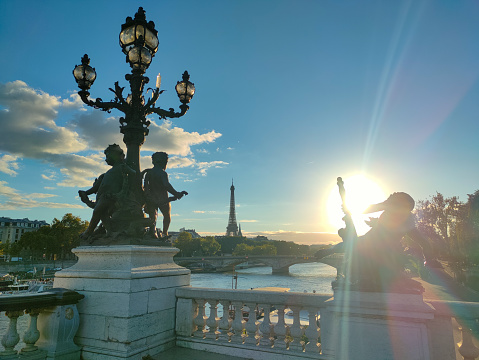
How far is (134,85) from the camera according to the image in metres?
6.11

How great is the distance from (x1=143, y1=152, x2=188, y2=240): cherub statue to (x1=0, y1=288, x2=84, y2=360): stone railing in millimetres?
1838

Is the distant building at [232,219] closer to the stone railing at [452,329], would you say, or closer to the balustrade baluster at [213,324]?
the balustrade baluster at [213,324]

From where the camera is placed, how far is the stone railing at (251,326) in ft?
13.5

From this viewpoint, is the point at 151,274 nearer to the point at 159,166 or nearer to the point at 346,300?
the point at 159,166

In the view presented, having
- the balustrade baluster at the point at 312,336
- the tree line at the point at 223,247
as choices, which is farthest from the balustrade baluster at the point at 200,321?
the tree line at the point at 223,247

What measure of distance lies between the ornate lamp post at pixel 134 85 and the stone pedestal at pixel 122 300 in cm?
127


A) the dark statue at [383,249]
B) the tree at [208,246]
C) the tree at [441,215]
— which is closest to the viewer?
the dark statue at [383,249]

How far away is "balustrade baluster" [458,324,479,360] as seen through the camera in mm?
3129

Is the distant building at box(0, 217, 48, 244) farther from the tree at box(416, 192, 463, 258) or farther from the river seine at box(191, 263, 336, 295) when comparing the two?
the tree at box(416, 192, 463, 258)

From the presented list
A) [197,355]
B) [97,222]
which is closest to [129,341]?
[197,355]

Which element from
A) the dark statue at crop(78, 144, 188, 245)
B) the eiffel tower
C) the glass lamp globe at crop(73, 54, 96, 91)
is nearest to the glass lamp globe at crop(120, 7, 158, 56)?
the glass lamp globe at crop(73, 54, 96, 91)

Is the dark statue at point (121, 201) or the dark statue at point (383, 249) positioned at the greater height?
the dark statue at point (121, 201)

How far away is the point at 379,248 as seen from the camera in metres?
3.49

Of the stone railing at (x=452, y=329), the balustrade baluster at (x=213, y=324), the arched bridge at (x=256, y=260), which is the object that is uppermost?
the stone railing at (x=452, y=329)
